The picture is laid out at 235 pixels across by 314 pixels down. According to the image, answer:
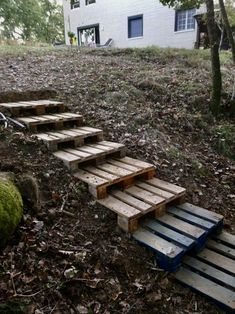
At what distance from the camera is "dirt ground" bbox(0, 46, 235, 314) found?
215cm

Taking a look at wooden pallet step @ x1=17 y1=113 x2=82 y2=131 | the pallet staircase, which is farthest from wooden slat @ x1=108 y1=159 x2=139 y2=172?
wooden pallet step @ x1=17 y1=113 x2=82 y2=131

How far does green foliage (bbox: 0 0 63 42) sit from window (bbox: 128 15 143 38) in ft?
43.4

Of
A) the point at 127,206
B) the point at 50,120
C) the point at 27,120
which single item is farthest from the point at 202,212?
the point at 27,120

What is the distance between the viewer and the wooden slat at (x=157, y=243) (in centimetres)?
251

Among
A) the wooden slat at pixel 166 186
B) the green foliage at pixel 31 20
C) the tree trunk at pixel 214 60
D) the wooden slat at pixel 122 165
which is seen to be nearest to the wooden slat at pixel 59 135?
the wooden slat at pixel 122 165

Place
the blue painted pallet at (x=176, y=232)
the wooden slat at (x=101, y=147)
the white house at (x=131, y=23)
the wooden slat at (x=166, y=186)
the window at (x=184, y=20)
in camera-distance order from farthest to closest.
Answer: the white house at (x=131, y=23)
the window at (x=184, y=20)
the wooden slat at (x=101, y=147)
the wooden slat at (x=166, y=186)
the blue painted pallet at (x=176, y=232)

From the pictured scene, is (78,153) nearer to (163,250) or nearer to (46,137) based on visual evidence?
(46,137)

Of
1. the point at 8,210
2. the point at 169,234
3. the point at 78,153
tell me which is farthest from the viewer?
the point at 78,153

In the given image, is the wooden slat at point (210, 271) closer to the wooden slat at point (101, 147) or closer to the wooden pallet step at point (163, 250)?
the wooden pallet step at point (163, 250)

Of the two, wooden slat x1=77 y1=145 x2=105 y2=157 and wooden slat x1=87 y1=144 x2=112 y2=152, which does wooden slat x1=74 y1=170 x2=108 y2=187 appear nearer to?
wooden slat x1=77 y1=145 x2=105 y2=157

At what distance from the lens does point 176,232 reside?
277cm

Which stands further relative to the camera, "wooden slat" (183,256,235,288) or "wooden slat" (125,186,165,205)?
"wooden slat" (125,186,165,205)

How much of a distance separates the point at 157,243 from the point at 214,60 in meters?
4.09

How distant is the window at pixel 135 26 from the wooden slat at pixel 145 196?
576 inches
